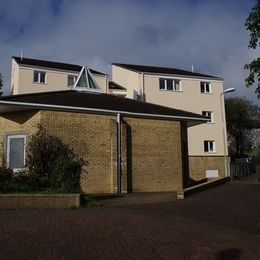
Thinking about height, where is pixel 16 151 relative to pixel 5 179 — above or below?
above

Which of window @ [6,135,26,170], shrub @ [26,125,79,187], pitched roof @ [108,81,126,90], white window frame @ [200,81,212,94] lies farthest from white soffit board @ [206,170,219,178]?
window @ [6,135,26,170]

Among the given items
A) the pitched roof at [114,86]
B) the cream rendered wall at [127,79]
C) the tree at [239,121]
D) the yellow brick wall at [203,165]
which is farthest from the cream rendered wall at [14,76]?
the tree at [239,121]

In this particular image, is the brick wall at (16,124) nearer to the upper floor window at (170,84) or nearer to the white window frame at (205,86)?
the upper floor window at (170,84)

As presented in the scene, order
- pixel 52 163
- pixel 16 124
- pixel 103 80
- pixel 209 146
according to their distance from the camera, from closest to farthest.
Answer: pixel 52 163 < pixel 16 124 < pixel 209 146 < pixel 103 80

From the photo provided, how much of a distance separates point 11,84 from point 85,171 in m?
28.5

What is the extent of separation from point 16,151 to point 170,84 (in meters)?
26.9

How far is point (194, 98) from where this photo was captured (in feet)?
148

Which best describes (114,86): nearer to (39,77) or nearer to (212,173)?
(39,77)

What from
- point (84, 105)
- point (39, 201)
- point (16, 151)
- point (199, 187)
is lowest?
point (39, 201)

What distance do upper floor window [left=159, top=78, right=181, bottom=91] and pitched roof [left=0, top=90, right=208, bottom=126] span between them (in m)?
19.4

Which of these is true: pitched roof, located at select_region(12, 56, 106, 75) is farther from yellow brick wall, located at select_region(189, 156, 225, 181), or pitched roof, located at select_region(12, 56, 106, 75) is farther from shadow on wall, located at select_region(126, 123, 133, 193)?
shadow on wall, located at select_region(126, 123, 133, 193)

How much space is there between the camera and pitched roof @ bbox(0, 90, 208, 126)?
18642 millimetres

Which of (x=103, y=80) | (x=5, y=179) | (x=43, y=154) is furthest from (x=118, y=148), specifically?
(x=103, y=80)

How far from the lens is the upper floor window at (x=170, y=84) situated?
44.1 metres
